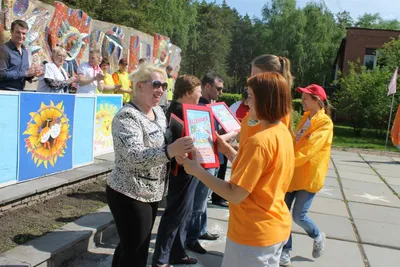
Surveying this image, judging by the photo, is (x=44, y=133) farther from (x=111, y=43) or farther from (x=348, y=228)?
(x=111, y=43)

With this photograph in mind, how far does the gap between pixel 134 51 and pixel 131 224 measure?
10894mm

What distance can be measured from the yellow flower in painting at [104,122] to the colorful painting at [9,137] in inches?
88.4

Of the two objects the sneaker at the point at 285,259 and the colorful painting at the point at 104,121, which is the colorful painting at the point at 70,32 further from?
the sneaker at the point at 285,259

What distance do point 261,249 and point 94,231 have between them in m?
2.39

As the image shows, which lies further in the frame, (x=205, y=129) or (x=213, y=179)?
(x=205, y=129)

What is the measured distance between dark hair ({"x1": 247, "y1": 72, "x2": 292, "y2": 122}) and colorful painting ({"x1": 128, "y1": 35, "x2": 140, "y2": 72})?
11.1 meters

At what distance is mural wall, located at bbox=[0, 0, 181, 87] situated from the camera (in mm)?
7590

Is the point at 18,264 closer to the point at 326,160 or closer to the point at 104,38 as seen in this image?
the point at 326,160

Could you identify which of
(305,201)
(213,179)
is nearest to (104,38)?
(305,201)

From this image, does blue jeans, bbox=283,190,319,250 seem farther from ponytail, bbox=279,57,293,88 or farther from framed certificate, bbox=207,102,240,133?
ponytail, bbox=279,57,293,88

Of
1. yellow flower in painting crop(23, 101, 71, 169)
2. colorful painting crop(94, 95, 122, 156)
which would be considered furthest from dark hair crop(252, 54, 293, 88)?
colorful painting crop(94, 95, 122, 156)

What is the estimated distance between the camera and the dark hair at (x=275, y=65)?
322 centimetres

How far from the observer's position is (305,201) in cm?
390

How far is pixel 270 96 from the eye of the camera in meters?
2.20
